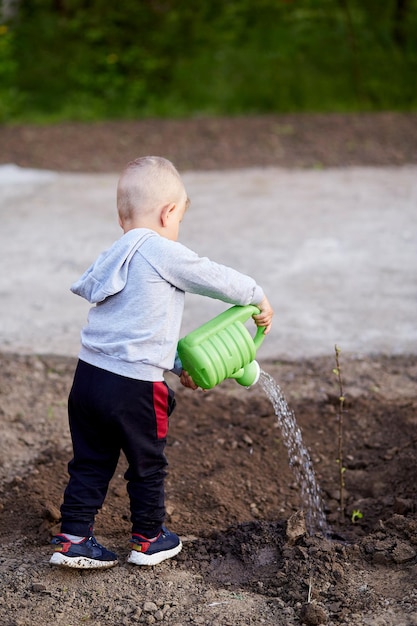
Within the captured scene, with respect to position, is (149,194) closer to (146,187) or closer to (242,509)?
(146,187)

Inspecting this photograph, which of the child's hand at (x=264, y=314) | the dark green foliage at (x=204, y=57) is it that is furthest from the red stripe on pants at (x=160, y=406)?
the dark green foliage at (x=204, y=57)

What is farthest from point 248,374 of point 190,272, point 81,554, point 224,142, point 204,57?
point 204,57

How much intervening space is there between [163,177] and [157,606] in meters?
1.33

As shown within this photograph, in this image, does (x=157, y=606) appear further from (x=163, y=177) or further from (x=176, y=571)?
(x=163, y=177)

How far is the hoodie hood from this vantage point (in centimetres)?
276

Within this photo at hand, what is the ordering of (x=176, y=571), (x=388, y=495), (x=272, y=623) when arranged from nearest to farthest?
(x=272, y=623)
(x=176, y=571)
(x=388, y=495)

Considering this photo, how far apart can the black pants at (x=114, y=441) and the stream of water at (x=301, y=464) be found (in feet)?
1.85

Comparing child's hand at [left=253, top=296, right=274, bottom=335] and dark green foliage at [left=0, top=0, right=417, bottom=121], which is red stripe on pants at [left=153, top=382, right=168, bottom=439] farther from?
dark green foliage at [left=0, top=0, right=417, bottom=121]

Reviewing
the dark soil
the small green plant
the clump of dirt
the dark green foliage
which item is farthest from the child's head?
the dark green foliage

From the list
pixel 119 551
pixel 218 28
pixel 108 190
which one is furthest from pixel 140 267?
pixel 218 28

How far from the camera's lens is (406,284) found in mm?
5621

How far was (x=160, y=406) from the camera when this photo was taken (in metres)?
2.83

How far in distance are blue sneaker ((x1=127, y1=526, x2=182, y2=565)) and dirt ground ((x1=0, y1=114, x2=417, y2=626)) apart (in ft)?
0.12

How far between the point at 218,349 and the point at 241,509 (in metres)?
0.87
